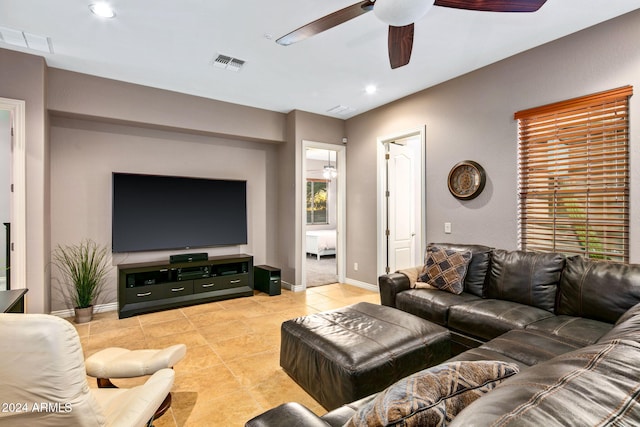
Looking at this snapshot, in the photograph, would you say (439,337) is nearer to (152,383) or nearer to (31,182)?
(152,383)

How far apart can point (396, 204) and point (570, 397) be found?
15.4ft

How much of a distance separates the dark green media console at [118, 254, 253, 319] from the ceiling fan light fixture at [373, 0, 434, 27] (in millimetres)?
3840

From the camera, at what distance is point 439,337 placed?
87.0 inches

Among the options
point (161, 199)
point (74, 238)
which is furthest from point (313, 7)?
point (74, 238)

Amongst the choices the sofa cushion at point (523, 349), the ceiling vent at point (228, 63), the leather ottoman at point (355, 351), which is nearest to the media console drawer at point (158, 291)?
the leather ottoman at point (355, 351)

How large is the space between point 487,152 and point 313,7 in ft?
8.07

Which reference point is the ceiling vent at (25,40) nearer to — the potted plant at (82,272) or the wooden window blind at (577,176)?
the potted plant at (82,272)

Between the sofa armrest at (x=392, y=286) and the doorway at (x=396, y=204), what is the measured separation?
58.1 inches

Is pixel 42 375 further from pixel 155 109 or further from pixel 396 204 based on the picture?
pixel 396 204

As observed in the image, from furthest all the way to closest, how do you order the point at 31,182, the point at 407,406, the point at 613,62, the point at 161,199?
1. the point at 161,199
2. the point at 31,182
3. the point at 613,62
4. the point at 407,406

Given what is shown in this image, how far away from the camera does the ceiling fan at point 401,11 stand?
5.79ft

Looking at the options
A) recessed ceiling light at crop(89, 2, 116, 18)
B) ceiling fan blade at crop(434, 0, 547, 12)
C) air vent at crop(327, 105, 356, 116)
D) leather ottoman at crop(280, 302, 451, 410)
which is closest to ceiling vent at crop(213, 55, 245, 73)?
recessed ceiling light at crop(89, 2, 116, 18)

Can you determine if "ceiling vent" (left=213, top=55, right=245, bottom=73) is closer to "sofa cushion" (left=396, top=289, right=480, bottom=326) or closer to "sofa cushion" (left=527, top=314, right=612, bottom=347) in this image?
"sofa cushion" (left=396, top=289, right=480, bottom=326)

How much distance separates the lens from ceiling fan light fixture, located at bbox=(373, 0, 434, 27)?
1.73 m
